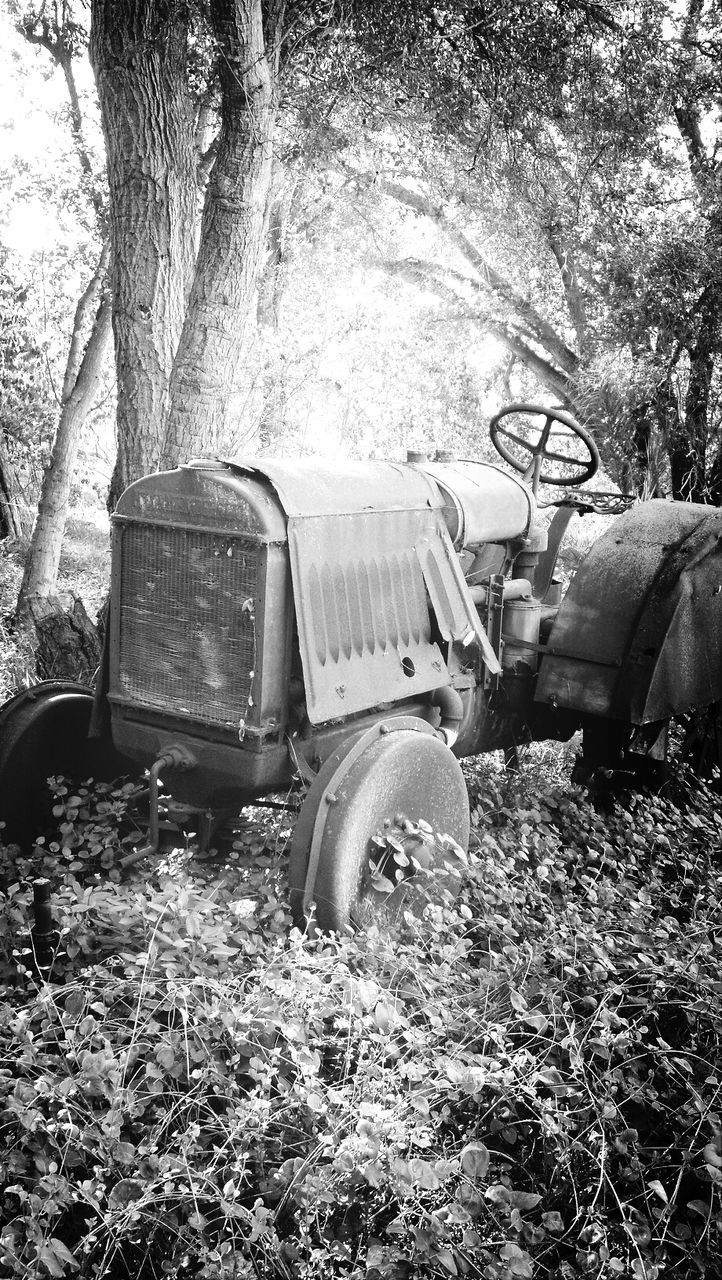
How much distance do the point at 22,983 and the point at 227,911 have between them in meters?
0.58

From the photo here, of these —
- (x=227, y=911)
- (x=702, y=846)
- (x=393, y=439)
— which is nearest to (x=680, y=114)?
(x=393, y=439)

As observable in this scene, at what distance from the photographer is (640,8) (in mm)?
6941

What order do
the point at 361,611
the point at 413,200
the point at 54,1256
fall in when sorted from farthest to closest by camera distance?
the point at 413,200
the point at 361,611
the point at 54,1256

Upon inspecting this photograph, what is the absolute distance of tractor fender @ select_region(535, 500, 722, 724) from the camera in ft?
13.0

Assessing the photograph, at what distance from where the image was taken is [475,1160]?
75.3 inches

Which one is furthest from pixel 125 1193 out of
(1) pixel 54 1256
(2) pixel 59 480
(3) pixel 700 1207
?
(2) pixel 59 480

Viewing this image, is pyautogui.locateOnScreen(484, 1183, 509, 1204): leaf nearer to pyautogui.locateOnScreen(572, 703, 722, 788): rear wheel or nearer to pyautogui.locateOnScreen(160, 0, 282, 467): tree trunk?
pyautogui.locateOnScreen(572, 703, 722, 788): rear wheel

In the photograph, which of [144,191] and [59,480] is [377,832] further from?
[59,480]

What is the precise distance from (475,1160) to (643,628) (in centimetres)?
251

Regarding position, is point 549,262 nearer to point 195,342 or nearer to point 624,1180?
point 195,342

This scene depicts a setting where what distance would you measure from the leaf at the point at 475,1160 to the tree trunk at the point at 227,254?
3.74 m

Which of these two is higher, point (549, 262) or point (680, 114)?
point (680, 114)

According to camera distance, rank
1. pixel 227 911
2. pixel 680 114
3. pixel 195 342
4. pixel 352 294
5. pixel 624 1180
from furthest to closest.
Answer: pixel 352 294
pixel 680 114
pixel 195 342
pixel 227 911
pixel 624 1180

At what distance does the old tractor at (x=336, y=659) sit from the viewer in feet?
9.71
